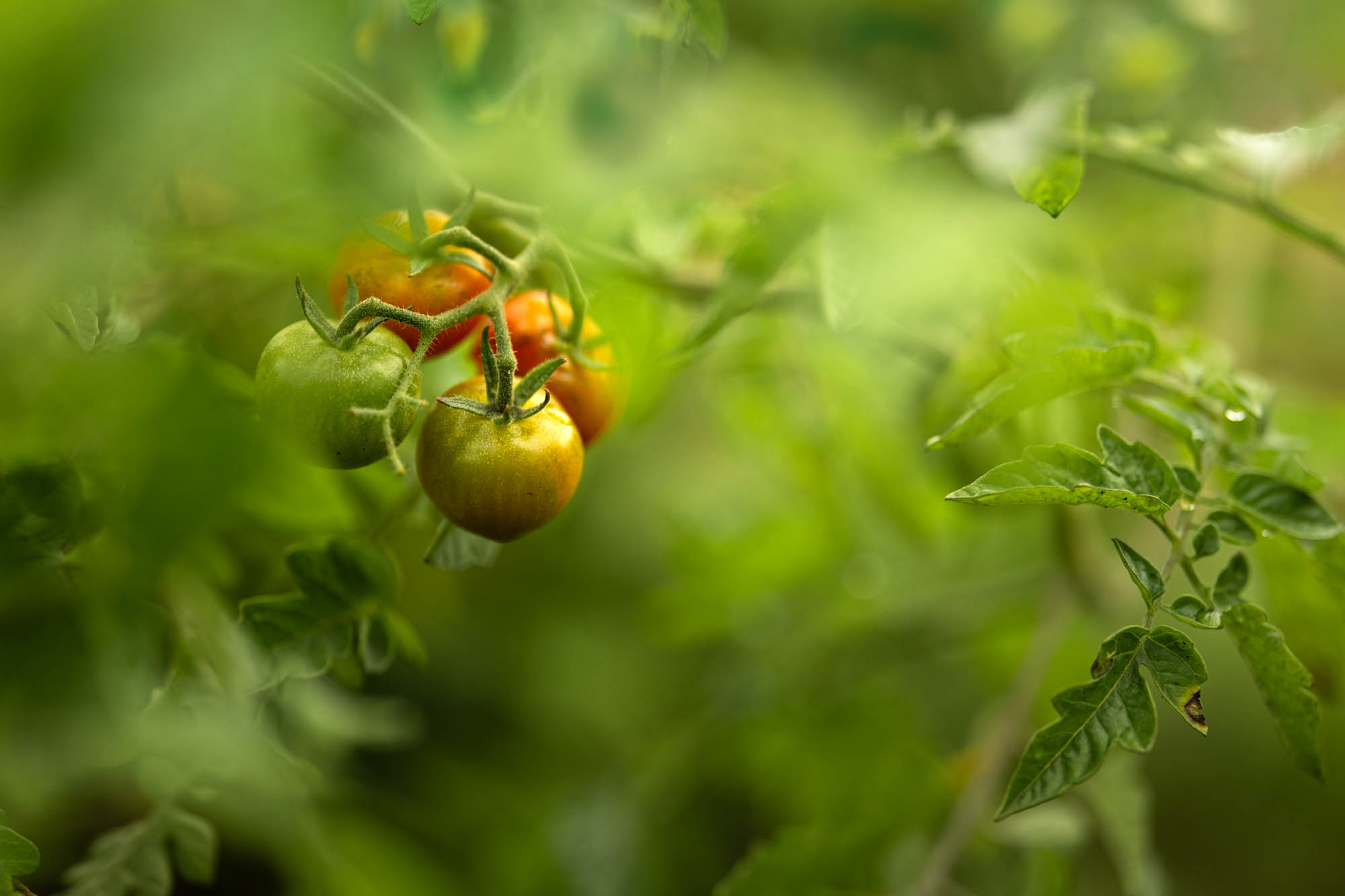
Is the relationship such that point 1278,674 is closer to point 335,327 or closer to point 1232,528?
point 1232,528

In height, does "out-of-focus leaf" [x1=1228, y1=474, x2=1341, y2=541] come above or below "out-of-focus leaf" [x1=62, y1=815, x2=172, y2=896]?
above

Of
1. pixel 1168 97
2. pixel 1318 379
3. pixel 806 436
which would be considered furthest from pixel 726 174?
pixel 1318 379

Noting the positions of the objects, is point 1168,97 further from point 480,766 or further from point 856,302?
point 480,766

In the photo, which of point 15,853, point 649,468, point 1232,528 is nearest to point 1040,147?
point 1232,528

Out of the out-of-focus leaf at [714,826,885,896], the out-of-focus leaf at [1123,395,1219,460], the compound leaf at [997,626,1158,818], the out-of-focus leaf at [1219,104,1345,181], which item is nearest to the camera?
the compound leaf at [997,626,1158,818]

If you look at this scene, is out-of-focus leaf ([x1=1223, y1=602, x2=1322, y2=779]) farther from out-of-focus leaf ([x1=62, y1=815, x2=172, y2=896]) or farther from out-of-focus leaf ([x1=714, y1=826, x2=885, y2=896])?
out-of-focus leaf ([x1=62, y1=815, x2=172, y2=896])

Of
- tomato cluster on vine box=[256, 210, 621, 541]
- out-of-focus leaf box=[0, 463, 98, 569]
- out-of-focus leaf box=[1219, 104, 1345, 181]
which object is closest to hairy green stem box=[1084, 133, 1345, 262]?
out-of-focus leaf box=[1219, 104, 1345, 181]

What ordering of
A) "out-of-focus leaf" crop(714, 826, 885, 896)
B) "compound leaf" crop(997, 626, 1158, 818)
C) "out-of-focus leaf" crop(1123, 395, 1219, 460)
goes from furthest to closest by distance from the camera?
"out-of-focus leaf" crop(714, 826, 885, 896) → "out-of-focus leaf" crop(1123, 395, 1219, 460) → "compound leaf" crop(997, 626, 1158, 818)

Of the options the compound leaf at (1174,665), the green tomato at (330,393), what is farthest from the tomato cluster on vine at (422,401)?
the compound leaf at (1174,665)
